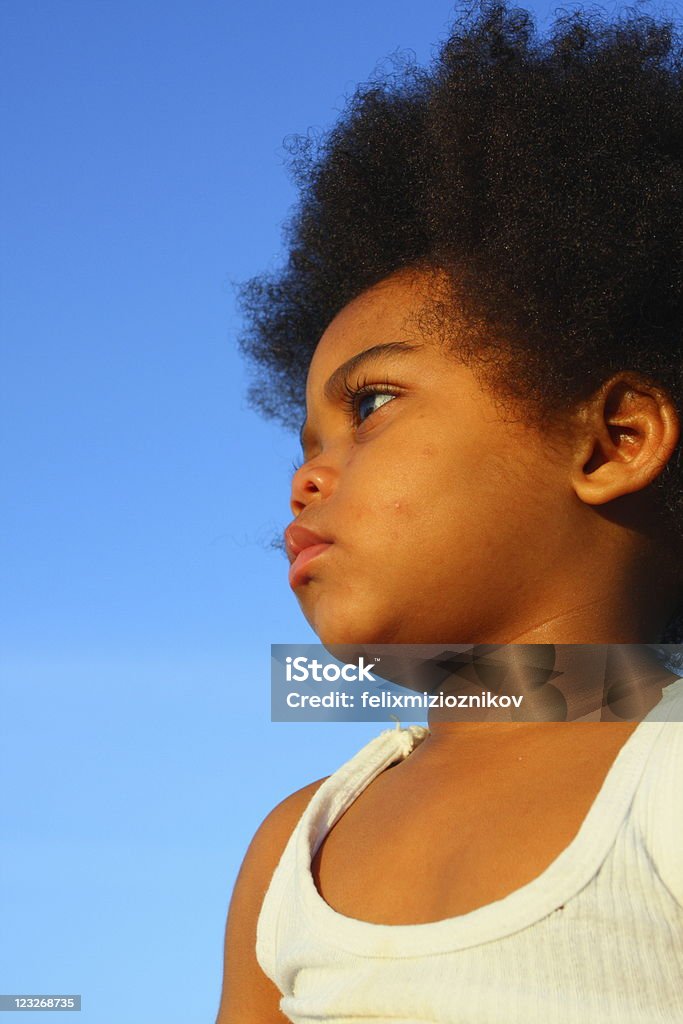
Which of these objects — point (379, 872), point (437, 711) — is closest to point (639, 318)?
point (437, 711)

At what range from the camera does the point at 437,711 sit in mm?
2088

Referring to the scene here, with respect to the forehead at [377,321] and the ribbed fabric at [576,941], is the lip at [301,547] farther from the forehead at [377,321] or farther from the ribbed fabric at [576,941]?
the ribbed fabric at [576,941]

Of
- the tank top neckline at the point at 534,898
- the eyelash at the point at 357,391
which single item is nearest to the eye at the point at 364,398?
the eyelash at the point at 357,391

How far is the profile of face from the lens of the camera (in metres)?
1.86

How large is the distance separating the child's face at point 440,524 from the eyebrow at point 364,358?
66 millimetres

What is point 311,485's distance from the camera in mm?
2035

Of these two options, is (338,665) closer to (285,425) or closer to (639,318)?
(639,318)

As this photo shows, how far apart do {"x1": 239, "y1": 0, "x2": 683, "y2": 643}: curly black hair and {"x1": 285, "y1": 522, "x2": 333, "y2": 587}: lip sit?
0.43m

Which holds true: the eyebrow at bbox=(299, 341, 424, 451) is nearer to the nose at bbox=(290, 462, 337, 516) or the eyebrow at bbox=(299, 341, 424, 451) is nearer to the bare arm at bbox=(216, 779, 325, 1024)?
the nose at bbox=(290, 462, 337, 516)

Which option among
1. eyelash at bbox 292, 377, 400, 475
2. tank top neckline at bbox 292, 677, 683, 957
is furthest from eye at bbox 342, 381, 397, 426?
tank top neckline at bbox 292, 677, 683, 957

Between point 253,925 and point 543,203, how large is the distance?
1476mm

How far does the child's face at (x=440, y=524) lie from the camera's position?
6.11 feet

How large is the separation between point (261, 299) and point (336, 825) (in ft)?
5.09

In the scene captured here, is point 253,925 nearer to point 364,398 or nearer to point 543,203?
point 364,398
